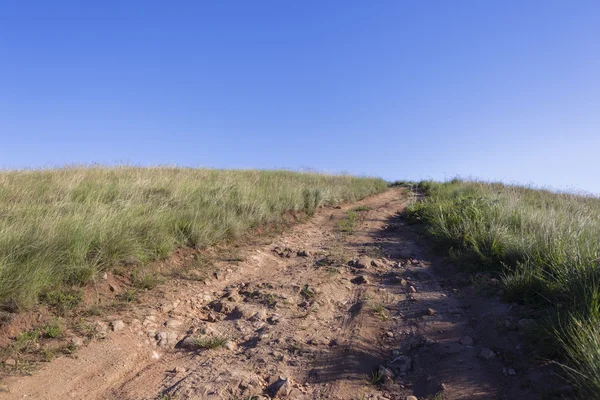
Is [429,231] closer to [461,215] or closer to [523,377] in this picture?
[461,215]

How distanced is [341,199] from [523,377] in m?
9.09

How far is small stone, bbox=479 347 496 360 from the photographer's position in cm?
305

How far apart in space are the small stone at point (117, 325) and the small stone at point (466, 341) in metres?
2.97

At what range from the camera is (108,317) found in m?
3.57

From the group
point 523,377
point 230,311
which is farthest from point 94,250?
point 523,377

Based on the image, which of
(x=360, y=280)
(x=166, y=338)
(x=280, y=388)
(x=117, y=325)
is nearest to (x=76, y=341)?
(x=117, y=325)

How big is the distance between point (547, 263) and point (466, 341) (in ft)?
5.34

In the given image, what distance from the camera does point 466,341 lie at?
3314mm

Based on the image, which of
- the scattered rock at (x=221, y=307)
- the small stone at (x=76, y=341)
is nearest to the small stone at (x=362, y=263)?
→ the scattered rock at (x=221, y=307)

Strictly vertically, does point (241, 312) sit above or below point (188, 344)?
above

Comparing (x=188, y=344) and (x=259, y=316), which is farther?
(x=259, y=316)

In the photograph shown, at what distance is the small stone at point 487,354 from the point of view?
3.05 meters

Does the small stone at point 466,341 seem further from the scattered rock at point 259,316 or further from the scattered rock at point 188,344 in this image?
the scattered rock at point 188,344

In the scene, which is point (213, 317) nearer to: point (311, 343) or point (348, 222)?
point (311, 343)
